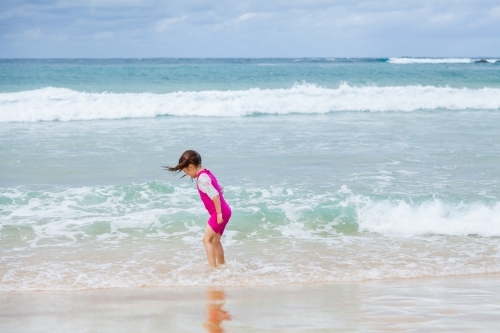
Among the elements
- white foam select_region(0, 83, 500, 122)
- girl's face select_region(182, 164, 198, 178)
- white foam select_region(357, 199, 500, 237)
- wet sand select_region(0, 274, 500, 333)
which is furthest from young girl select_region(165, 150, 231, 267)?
white foam select_region(0, 83, 500, 122)

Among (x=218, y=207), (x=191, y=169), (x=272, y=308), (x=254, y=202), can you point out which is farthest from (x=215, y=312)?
(x=254, y=202)

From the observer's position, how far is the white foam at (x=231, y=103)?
67.6 feet

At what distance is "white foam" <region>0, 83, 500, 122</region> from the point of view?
67.6 ft

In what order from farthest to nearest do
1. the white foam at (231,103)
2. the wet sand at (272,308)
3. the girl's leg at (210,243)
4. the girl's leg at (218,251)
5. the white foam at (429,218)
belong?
the white foam at (231,103), the white foam at (429,218), the girl's leg at (218,251), the girl's leg at (210,243), the wet sand at (272,308)

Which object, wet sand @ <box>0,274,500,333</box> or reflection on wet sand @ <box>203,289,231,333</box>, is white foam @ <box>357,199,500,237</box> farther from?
reflection on wet sand @ <box>203,289,231,333</box>

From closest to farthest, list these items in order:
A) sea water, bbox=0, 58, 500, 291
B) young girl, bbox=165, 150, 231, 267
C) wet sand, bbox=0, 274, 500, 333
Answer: wet sand, bbox=0, 274, 500, 333 < young girl, bbox=165, 150, 231, 267 < sea water, bbox=0, 58, 500, 291

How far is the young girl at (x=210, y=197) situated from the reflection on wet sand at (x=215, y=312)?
70cm

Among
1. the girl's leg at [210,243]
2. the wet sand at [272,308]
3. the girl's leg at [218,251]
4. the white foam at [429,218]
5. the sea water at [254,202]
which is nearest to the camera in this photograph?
the wet sand at [272,308]

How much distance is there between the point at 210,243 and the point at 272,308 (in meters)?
1.43

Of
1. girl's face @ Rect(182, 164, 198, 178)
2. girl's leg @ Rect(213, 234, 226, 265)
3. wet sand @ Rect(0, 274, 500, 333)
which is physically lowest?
wet sand @ Rect(0, 274, 500, 333)

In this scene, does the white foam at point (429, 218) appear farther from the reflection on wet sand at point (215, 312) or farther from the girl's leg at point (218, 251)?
the reflection on wet sand at point (215, 312)

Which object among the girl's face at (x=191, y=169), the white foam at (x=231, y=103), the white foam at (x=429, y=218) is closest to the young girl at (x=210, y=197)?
the girl's face at (x=191, y=169)

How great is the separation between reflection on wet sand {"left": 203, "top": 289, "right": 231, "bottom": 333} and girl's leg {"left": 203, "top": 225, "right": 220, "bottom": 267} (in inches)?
25.4

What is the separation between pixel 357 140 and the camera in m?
14.3
